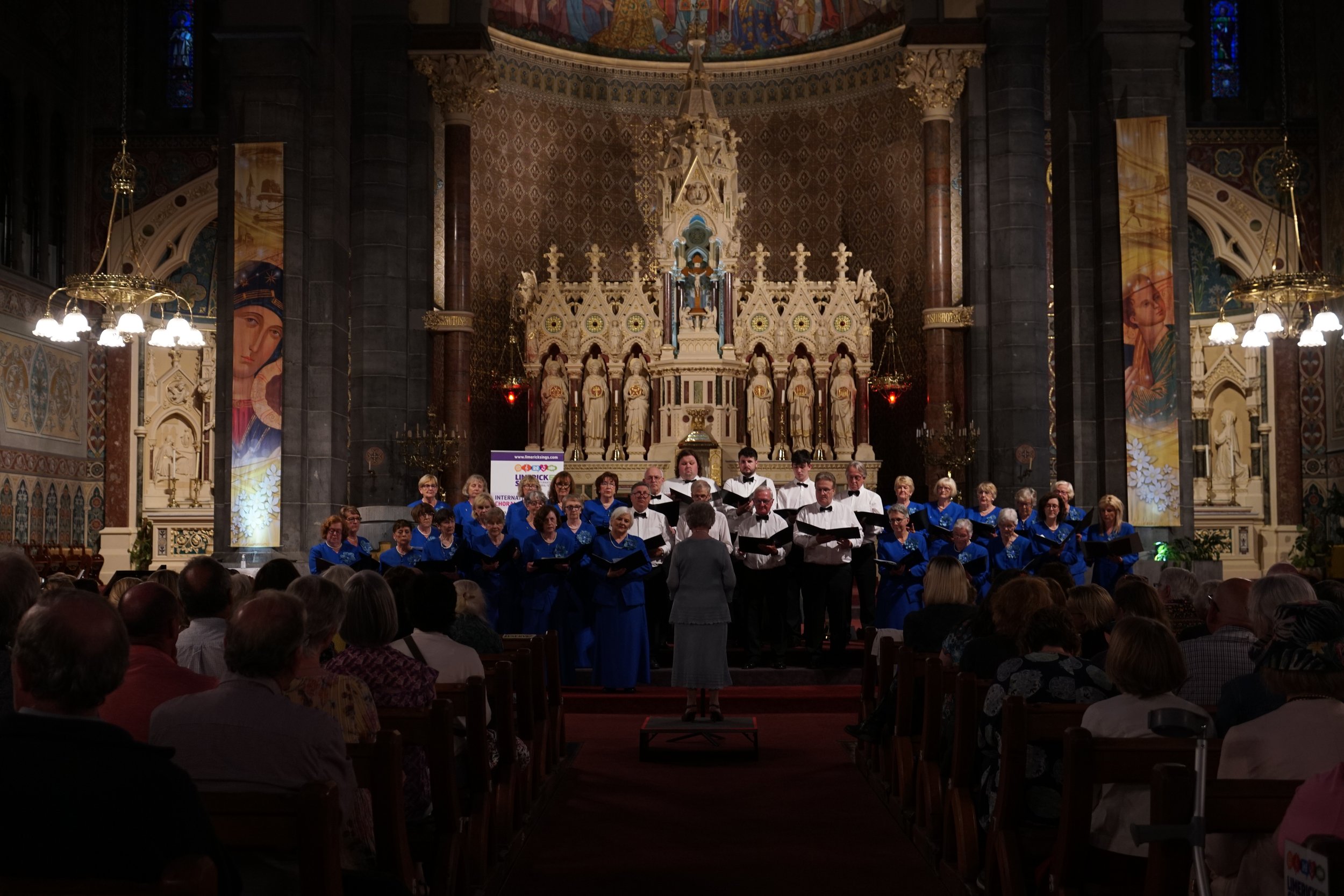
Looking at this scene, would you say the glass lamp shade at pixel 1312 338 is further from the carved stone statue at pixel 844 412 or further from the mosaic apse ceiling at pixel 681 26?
the mosaic apse ceiling at pixel 681 26

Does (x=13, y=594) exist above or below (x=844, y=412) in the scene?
below

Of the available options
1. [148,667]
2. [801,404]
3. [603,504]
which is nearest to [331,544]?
[603,504]

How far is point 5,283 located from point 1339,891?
17.9 m

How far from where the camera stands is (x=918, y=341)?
66.3 feet

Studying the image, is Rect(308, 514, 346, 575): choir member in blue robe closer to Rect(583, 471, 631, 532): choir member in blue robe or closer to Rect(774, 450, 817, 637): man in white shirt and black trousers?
Rect(583, 471, 631, 532): choir member in blue robe

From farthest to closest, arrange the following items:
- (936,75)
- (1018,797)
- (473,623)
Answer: (936,75) → (473,623) → (1018,797)

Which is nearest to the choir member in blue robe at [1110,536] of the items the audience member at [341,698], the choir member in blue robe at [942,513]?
the choir member in blue robe at [942,513]

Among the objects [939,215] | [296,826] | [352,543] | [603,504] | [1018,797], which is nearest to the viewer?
[296,826]

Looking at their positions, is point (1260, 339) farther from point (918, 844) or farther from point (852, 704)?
point (918, 844)

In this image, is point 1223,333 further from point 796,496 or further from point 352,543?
point 352,543

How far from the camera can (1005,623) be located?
5.80m

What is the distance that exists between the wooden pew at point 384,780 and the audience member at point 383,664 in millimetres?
894

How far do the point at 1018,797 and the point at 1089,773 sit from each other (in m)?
0.84

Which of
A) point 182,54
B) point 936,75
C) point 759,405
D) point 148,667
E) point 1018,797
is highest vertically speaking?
point 182,54
